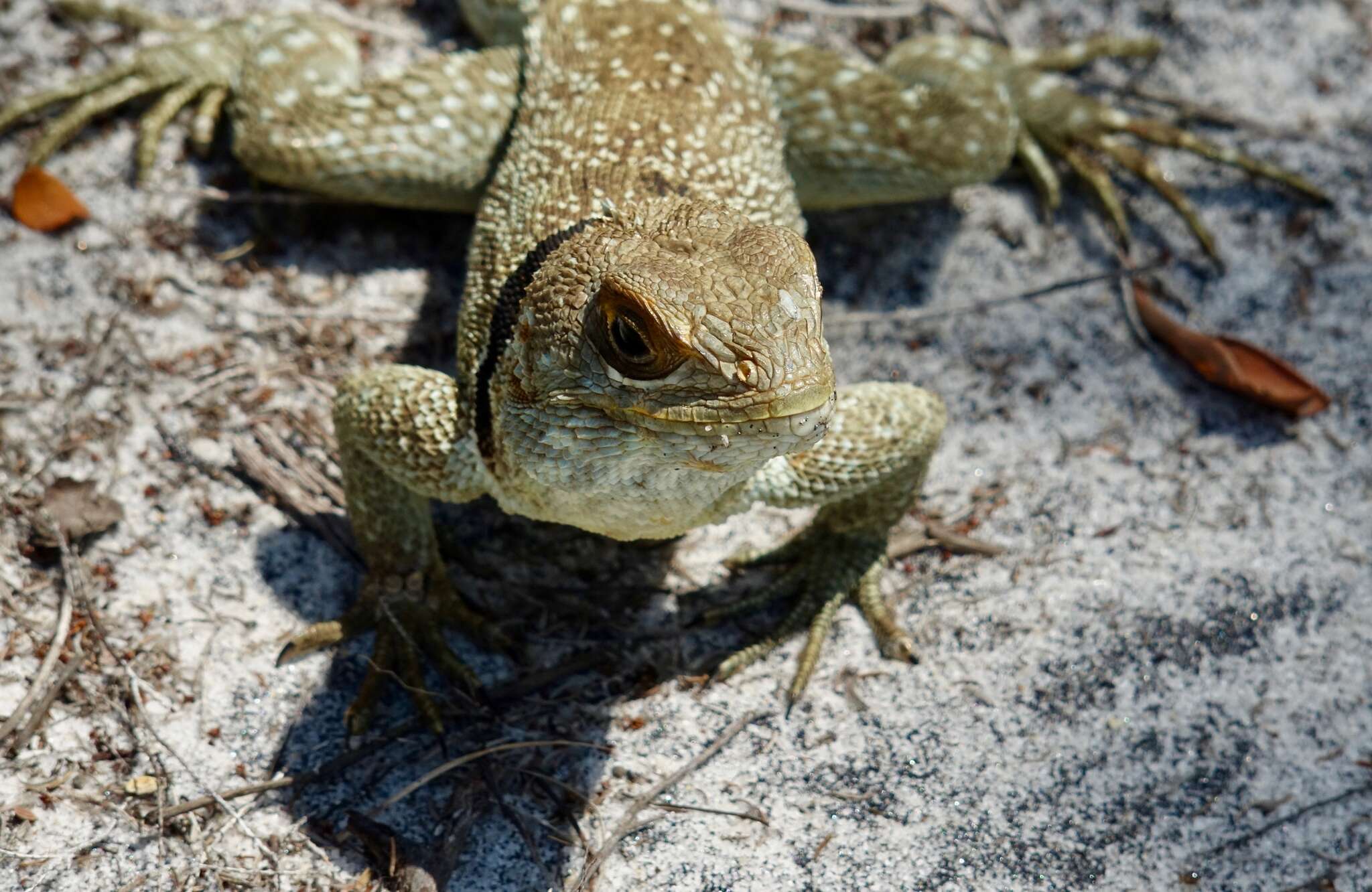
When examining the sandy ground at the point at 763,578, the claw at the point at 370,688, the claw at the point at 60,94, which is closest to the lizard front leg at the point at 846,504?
the sandy ground at the point at 763,578

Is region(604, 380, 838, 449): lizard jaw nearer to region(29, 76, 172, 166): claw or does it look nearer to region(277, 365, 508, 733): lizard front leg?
region(277, 365, 508, 733): lizard front leg

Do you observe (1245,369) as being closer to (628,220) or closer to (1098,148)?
(1098,148)

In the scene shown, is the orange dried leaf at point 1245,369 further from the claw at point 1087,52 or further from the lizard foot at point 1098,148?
the claw at point 1087,52

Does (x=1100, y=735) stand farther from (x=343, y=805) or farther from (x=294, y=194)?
(x=294, y=194)

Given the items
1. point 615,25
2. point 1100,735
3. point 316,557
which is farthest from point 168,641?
point 1100,735

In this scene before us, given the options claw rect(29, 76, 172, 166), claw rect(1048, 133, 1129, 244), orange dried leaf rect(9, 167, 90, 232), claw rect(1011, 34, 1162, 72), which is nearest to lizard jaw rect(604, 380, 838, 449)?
claw rect(1048, 133, 1129, 244)
